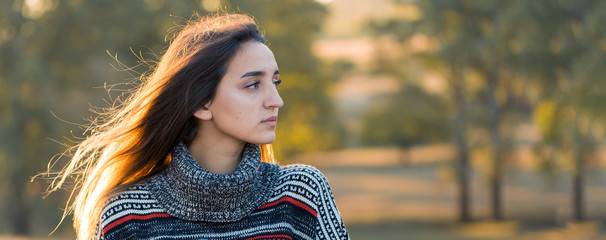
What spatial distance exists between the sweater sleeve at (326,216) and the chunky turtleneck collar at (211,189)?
156 millimetres

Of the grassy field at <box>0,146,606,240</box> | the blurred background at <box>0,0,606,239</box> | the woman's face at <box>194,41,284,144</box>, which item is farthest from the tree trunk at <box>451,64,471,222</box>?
the woman's face at <box>194,41,284,144</box>

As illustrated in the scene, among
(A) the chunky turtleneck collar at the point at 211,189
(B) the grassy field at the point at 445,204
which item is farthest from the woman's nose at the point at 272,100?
(B) the grassy field at the point at 445,204

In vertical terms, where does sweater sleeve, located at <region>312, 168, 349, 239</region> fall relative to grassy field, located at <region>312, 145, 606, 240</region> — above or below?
below

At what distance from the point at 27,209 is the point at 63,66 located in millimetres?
4590

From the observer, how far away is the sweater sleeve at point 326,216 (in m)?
2.46

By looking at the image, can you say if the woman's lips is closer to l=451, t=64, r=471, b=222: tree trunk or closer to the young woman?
the young woman

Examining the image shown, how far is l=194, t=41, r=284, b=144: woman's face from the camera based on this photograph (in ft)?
7.86

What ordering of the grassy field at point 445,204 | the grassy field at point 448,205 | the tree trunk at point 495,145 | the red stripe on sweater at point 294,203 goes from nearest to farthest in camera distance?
the red stripe on sweater at point 294,203, the grassy field at point 445,204, the grassy field at point 448,205, the tree trunk at point 495,145

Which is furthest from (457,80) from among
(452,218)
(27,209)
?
(27,209)

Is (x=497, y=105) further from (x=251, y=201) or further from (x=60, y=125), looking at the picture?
(x=251, y=201)

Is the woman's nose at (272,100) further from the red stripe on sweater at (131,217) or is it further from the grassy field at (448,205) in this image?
the grassy field at (448,205)

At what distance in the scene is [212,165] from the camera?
2.48 m

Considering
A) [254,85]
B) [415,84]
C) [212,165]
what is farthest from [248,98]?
[415,84]

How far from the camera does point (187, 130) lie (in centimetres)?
253
